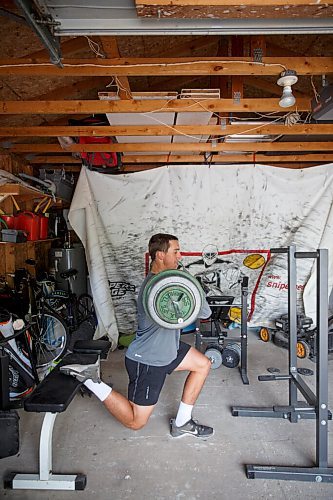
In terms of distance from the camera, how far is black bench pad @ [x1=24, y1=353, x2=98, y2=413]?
1909 millimetres

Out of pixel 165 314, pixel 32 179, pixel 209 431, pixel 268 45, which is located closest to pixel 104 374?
pixel 209 431

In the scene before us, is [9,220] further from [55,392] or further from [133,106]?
[55,392]

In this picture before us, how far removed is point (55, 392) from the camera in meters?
2.05

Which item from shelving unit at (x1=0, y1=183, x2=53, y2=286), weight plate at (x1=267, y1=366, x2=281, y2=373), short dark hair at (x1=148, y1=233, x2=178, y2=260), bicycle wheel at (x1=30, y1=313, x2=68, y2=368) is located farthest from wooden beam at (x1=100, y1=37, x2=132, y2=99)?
weight plate at (x1=267, y1=366, x2=281, y2=373)

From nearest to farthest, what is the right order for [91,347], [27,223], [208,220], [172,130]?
[91,347] → [172,130] → [27,223] → [208,220]

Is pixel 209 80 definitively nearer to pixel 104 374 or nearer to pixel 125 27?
pixel 125 27

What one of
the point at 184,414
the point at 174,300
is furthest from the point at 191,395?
the point at 174,300

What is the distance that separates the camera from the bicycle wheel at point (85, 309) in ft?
16.4

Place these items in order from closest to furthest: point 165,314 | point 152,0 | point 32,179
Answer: point 152,0 → point 165,314 → point 32,179

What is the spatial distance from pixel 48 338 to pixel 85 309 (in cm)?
145

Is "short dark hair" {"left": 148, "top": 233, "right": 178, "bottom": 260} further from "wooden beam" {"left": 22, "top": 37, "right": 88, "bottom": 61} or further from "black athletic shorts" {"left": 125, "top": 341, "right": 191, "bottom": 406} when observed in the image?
"wooden beam" {"left": 22, "top": 37, "right": 88, "bottom": 61}

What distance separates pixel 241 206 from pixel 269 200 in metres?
0.35

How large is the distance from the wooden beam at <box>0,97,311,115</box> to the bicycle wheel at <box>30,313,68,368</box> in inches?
75.4

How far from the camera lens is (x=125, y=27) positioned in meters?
1.78
